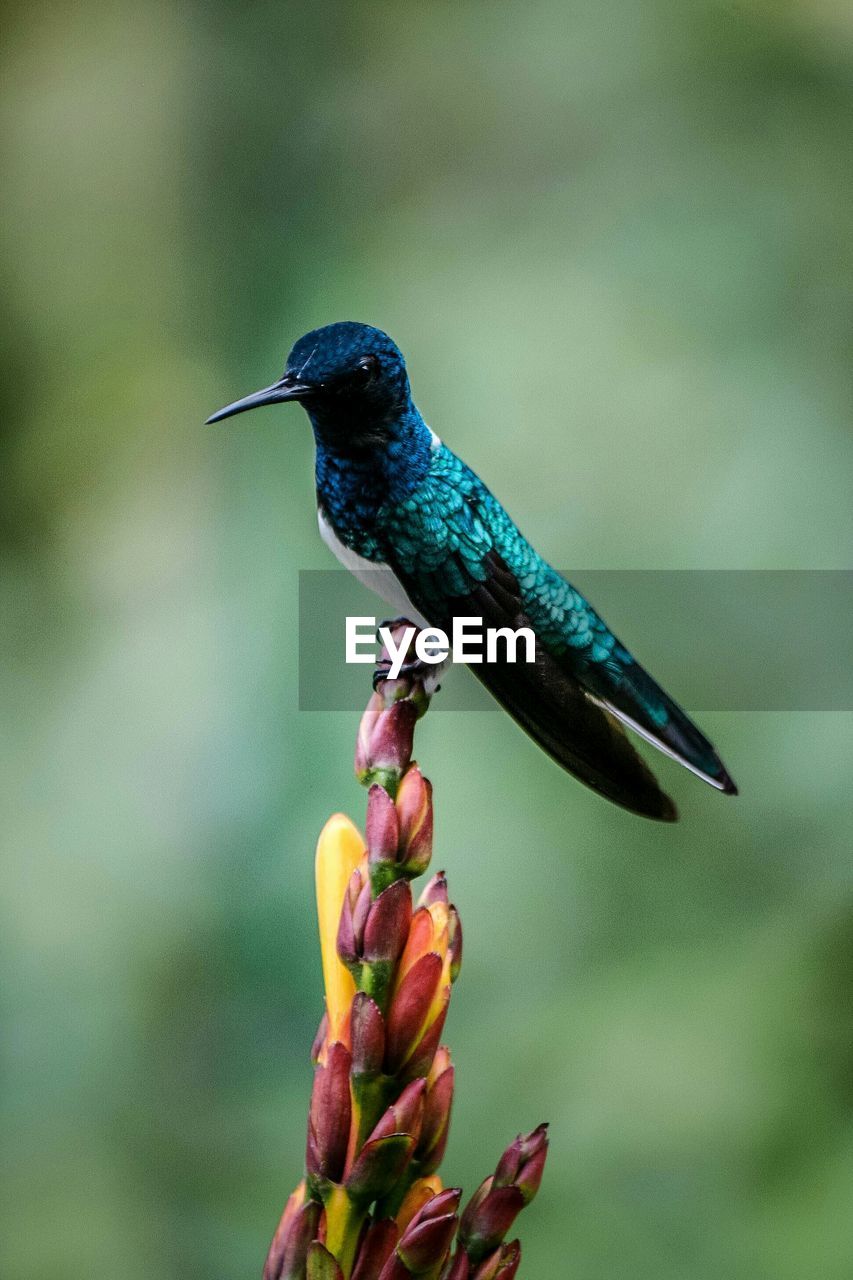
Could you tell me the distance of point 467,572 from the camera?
1.86 feet

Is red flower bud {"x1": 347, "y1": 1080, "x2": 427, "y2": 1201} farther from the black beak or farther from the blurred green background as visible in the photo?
the blurred green background

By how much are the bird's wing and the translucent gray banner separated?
53cm

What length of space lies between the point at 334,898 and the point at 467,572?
224 millimetres

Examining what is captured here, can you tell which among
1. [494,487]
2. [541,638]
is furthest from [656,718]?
[494,487]

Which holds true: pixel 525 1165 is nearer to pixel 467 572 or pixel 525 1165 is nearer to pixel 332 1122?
pixel 332 1122

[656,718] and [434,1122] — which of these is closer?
[434,1122]

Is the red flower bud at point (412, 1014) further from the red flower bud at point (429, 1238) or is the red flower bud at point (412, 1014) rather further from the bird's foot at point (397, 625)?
the bird's foot at point (397, 625)

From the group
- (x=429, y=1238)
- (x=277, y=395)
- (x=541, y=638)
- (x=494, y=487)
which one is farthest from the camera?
(x=494, y=487)

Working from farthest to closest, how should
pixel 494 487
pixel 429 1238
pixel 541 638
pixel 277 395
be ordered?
pixel 494 487
pixel 541 638
pixel 277 395
pixel 429 1238

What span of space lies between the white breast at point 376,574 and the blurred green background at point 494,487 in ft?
1.62

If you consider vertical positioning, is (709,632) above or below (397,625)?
above

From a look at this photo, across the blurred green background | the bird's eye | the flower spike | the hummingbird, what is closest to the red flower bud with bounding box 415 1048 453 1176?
the flower spike

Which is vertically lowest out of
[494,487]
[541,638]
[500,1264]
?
[500,1264]

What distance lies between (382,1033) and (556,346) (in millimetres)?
1007
